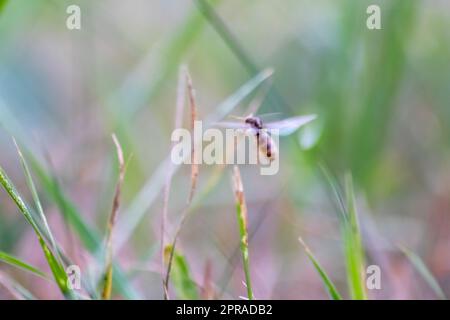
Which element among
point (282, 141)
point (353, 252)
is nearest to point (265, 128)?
point (353, 252)

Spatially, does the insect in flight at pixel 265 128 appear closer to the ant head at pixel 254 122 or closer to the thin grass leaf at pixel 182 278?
the ant head at pixel 254 122

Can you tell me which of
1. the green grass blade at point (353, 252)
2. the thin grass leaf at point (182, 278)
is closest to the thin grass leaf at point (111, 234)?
the thin grass leaf at point (182, 278)

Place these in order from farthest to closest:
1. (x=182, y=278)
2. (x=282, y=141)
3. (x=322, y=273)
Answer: (x=282, y=141)
(x=182, y=278)
(x=322, y=273)

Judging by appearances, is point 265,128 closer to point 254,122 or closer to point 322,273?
point 254,122

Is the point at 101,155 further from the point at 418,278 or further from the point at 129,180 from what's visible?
the point at 418,278

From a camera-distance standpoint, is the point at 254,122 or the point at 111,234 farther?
the point at 254,122

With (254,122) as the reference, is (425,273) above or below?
below
